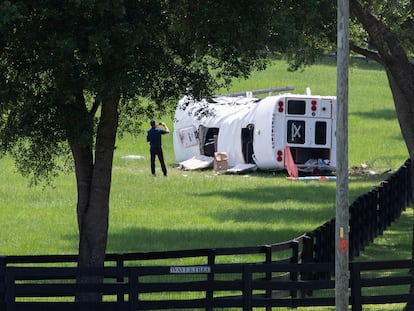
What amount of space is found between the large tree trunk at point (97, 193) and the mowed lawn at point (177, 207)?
291 inches

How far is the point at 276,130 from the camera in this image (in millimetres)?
39188

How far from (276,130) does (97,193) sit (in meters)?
23.1

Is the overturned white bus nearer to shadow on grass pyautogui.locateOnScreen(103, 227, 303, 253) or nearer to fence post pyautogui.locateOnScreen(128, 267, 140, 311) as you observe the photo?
shadow on grass pyautogui.locateOnScreen(103, 227, 303, 253)

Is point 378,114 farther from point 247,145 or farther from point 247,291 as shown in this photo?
point 247,291

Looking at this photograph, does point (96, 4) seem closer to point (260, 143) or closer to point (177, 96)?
point (177, 96)

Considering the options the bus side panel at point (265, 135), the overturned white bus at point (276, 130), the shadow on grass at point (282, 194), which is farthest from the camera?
the overturned white bus at point (276, 130)

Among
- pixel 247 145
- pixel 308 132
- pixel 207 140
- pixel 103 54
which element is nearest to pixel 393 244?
pixel 103 54

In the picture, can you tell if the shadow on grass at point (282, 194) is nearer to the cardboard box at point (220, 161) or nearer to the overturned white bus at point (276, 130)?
the overturned white bus at point (276, 130)

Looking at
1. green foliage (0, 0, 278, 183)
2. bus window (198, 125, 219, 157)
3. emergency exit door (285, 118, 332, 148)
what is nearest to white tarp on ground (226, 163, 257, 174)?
bus window (198, 125, 219, 157)

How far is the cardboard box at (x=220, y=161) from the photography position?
134 feet

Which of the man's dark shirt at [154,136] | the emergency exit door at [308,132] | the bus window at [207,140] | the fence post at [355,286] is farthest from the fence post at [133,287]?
the bus window at [207,140]

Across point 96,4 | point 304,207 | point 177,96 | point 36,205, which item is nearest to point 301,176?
point 304,207

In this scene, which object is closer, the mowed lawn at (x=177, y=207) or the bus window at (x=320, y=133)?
the mowed lawn at (x=177, y=207)

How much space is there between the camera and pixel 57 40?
13891mm
